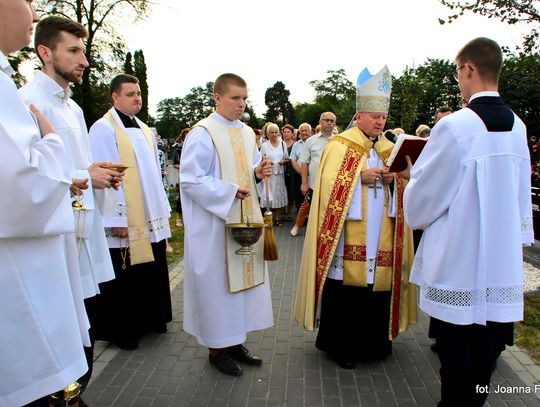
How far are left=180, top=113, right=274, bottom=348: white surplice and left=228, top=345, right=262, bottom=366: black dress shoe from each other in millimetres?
260

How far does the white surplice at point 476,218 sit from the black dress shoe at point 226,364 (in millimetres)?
1774

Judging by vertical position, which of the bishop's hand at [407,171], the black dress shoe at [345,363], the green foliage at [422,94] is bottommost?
the black dress shoe at [345,363]

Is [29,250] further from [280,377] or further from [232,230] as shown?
[280,377]

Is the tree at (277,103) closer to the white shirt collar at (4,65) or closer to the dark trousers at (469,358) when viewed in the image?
the dark trousers at (469,358)

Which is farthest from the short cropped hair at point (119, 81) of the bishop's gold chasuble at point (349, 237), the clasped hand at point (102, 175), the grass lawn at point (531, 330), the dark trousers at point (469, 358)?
the grass lawn at point (531, 330)

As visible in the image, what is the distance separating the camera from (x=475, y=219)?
2615 mm

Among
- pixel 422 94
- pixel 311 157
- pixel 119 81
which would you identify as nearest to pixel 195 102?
pixel 422 94

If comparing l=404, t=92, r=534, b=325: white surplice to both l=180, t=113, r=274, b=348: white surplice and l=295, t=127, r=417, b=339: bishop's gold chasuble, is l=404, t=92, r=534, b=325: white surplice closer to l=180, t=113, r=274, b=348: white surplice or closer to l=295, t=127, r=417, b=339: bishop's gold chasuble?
l=295, t=127, r=417, b=339: bishop's gold chasuble

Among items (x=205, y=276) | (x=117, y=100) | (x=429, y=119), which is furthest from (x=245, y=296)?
(x=429, y=119)

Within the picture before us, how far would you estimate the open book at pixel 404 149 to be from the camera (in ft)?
10.0

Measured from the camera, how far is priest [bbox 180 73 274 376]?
3.59 m

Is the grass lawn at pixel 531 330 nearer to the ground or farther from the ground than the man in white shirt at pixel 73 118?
nearer to the ground

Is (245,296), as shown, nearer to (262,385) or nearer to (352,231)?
(262,385)

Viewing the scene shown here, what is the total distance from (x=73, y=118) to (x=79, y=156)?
0.90ft
